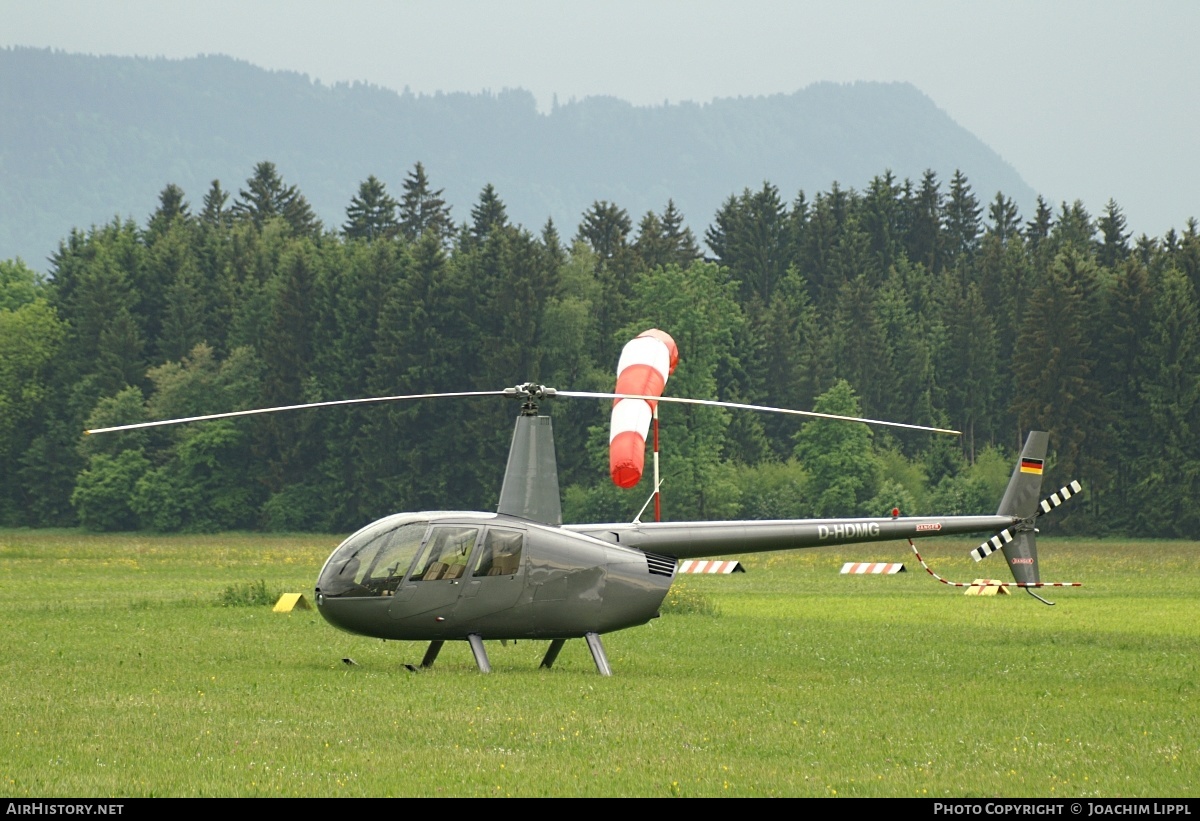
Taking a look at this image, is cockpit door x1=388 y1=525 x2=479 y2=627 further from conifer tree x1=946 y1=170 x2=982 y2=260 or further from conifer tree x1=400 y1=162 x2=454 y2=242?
conifer tree x1=946 y1=170 x2=982 y2=260

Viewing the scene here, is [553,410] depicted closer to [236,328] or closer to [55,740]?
[236,328]

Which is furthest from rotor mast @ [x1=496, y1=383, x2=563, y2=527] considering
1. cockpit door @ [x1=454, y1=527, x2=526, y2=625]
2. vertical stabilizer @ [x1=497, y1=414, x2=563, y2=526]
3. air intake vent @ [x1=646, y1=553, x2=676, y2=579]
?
air intake vent @ [x1=646, y1=553, x2=676, y2=579]

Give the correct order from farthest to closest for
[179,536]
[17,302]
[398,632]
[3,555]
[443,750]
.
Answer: [17,302]
[179,536]
[3,555]
[398,632]
[443,750]

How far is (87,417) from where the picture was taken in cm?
9225

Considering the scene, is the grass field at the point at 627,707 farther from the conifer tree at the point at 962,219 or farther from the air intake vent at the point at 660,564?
the conifer tree at the point at 962,219

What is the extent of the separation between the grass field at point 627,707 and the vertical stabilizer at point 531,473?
1.87 metres

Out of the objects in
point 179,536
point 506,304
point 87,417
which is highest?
point 506,304

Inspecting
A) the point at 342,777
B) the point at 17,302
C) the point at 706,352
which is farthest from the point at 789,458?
the point at 342,777

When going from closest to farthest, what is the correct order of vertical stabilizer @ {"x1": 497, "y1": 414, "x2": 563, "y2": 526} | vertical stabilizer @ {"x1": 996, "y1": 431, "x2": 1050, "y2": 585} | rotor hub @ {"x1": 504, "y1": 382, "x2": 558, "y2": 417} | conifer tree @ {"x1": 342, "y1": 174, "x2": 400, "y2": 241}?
rotor hub @ {"x1": 504, "y1": 382, "x2": 558, "y2": 417}
vertical stabilizer @ {"x1": 497, "y1": 414, "x2": 563, "y2": 526}
vertical stabilizer @ {"x1": 996, "y1": 431, "x2": 1050, "y2": 585}
conifer tree @ {"x1": 342, "y1": 174, "x2": 400, "y2": 241}

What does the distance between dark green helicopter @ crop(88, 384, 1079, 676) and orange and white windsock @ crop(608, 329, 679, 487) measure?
15435 millimetres

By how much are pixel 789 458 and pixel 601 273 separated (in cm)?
1516

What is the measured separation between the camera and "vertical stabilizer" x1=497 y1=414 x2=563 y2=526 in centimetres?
1922

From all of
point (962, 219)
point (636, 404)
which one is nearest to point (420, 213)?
point (962, 219)

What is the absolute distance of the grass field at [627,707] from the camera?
12.1m
